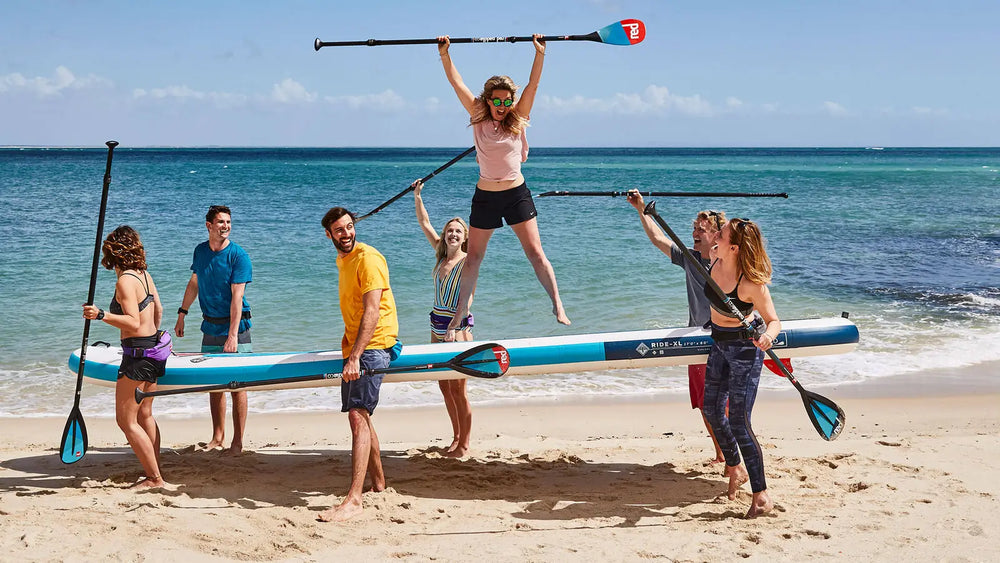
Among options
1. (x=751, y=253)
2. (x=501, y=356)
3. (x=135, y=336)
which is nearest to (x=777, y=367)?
(x=751, y=253)

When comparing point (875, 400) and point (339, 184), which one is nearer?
point (875, 400)

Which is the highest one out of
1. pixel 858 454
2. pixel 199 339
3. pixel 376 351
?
pixel 376 351

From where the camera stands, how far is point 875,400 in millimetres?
7211

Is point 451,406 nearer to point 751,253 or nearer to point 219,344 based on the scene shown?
point 219,344

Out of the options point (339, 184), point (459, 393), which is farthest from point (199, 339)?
point (339, 184)

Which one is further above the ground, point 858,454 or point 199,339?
point 858,454

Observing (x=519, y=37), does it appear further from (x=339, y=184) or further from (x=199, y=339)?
(x=339, y=184)

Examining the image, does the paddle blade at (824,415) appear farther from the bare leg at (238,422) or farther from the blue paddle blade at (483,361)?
the bare leg at (238,422)

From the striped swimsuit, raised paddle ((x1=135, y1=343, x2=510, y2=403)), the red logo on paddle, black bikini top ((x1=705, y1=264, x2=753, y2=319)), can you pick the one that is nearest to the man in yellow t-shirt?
raised paddle ((x1=135, y1=343, x2=510, y2=403))

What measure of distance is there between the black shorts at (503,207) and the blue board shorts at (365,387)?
3.54ft

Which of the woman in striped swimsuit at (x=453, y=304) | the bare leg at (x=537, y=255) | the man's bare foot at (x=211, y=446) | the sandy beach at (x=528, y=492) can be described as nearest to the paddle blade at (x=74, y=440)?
the sandy beach at (x=528, y=492)

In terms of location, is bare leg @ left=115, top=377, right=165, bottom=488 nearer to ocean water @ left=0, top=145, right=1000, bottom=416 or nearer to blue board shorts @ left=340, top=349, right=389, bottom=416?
blue board shorts @ left=340, top=349, right=389, bottom=416

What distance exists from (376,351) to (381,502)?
86 centimetres

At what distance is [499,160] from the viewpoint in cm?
499
